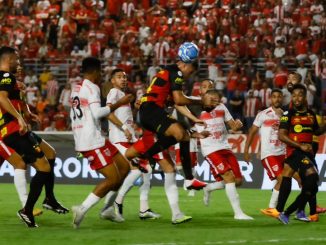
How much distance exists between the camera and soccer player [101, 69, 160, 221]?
48.9 ft

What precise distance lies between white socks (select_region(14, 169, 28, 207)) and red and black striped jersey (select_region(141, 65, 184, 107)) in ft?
7.33

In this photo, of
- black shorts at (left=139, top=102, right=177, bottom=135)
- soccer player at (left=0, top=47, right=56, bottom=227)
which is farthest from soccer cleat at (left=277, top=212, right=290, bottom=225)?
soccer player at (left=0, top=47, right=56, bottom=227)

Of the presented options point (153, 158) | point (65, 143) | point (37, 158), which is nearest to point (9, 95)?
point (37, 158)

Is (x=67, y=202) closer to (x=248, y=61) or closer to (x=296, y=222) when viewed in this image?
(x=296, y=222)

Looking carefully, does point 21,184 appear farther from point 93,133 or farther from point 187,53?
point 187,53

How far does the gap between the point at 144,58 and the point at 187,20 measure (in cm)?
233

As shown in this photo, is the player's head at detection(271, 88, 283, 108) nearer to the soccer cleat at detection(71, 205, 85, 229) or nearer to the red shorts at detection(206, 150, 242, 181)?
A: the red shorts at detection(206, 150, 242, 181)

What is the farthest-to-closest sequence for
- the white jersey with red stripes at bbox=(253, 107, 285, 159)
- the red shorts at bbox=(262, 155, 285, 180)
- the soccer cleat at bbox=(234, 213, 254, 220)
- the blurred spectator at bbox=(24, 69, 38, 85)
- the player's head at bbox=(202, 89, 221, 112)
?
the blurred spectator at bbox=(24, 69, 38, 85), the white jersey with red stripes at bbox=(253, 107, 285, 159), the red shorts at bbox=(262, 155, 285, 180), the player's head at bbox=(202, 89, 221, 112), the soccer cleat at bbox=(234, 213, 254, 220)

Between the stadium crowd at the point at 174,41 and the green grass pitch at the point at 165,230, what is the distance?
448 inches

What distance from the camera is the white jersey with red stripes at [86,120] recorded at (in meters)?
12.9

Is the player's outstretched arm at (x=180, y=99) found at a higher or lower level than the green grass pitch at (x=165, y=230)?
higher

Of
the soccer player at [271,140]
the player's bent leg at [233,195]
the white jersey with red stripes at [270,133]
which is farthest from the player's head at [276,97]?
the player's bent leg at [233,195]

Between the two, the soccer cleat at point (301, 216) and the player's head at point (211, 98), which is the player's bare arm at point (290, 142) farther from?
the player's head at point (211, 98)

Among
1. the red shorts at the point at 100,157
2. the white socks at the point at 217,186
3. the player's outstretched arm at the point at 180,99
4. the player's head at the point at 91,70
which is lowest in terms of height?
the white socks at the point at 217,186
